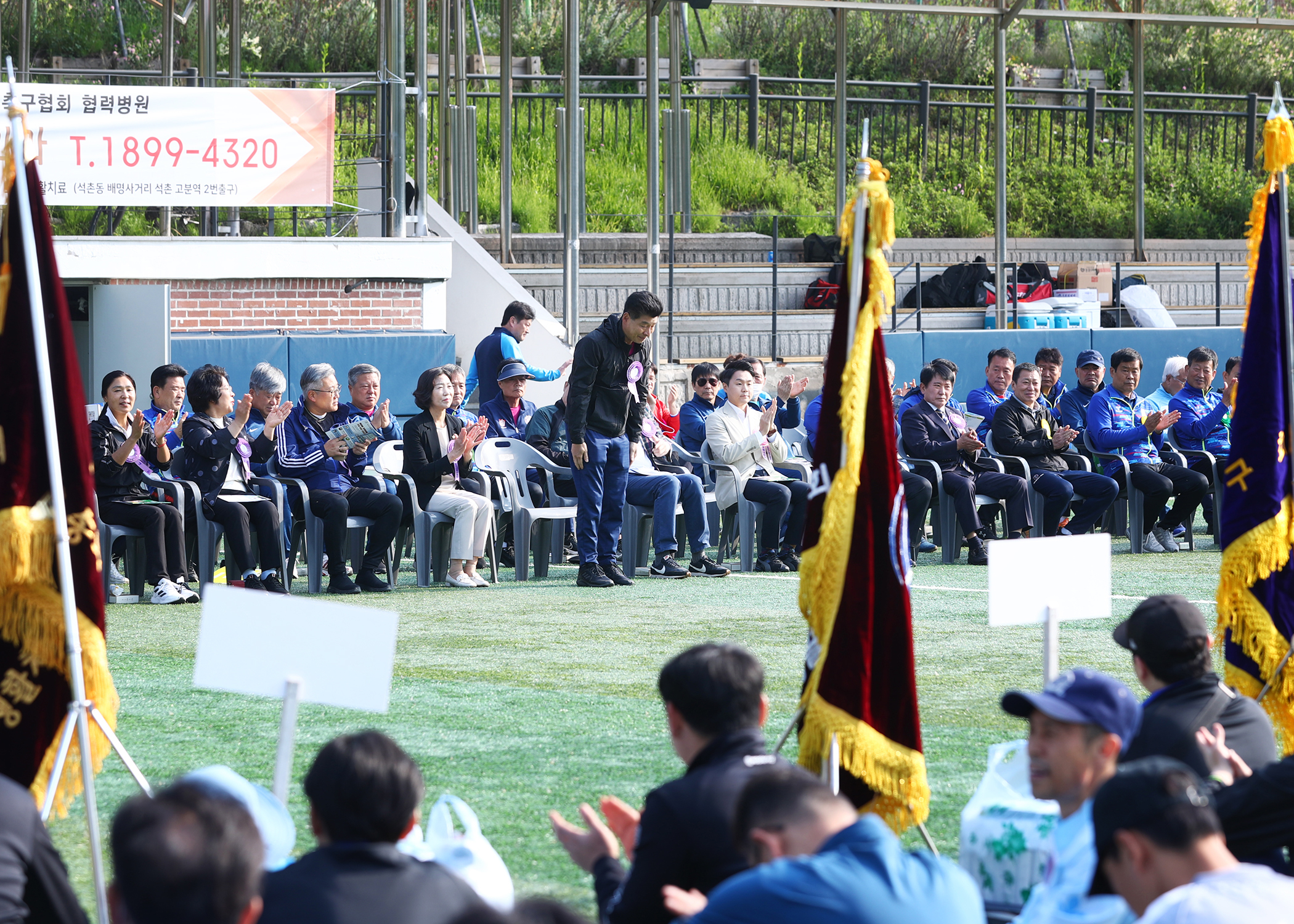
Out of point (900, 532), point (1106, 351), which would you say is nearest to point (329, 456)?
point (900, 532)

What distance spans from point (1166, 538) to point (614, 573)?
4280 mm

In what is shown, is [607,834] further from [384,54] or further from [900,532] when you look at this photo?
[384,54]

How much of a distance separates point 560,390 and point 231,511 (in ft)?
25.7

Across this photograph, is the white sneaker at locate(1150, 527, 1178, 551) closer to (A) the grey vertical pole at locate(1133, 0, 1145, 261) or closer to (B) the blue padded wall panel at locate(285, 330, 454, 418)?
(B) the blue padded wall panel at locate(285, 330, 454, 418)

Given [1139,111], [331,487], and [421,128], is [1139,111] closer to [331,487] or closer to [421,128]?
[421,128]

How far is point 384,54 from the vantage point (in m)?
16.5

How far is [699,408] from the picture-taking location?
1230 centimetres

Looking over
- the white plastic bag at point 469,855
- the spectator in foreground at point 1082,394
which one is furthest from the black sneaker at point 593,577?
the white plastic bag at point 469,855

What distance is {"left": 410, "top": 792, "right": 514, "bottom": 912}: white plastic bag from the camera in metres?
3.54

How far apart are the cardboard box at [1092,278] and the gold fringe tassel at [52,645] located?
18179 mm

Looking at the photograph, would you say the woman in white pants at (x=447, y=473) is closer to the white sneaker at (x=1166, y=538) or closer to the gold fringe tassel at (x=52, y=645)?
the white sneaker at (x=1166, y=538)

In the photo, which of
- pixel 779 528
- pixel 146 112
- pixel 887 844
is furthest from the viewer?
pixel 146 112

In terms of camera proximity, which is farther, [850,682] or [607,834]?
[850,682]

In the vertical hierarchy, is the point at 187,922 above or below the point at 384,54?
below
